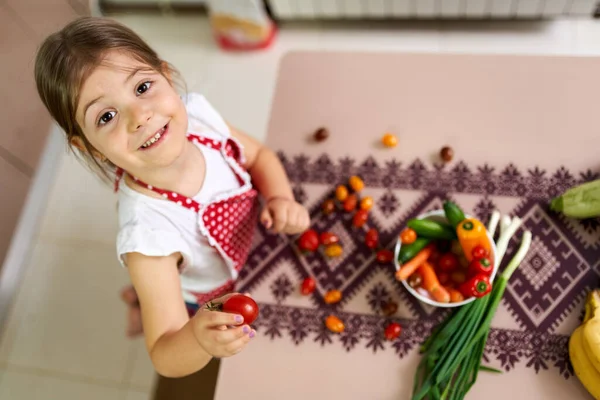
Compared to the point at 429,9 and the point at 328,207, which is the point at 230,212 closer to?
the point at 328,207

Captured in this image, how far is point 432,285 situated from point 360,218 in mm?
193

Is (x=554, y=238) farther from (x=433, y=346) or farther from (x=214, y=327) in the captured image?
(x=214, y=327)

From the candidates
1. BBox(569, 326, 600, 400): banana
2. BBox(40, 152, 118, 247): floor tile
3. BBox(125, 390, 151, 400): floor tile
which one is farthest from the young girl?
BBox(40, 152, 118, 247): floor tile

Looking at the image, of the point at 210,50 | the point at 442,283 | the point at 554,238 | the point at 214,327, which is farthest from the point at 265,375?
the point at 210,50

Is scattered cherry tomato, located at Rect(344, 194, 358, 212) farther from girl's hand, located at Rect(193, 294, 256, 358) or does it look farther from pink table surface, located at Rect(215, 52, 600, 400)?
girl's hand, located at Rect(193, 294, 256, 358)

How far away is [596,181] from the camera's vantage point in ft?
3.01

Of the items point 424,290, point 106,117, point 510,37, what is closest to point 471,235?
point 424,290

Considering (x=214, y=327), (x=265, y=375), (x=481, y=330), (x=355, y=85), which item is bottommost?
(x=265, y=375)

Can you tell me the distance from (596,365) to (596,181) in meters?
0.32

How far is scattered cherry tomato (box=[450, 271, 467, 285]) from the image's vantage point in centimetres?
94

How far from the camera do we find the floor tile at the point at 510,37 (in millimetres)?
1891

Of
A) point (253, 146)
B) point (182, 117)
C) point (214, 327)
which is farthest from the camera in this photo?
point (253, 146)

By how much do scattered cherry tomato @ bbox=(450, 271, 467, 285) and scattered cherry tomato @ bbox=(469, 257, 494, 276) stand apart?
5 centimetres

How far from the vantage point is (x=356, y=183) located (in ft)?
3.45
